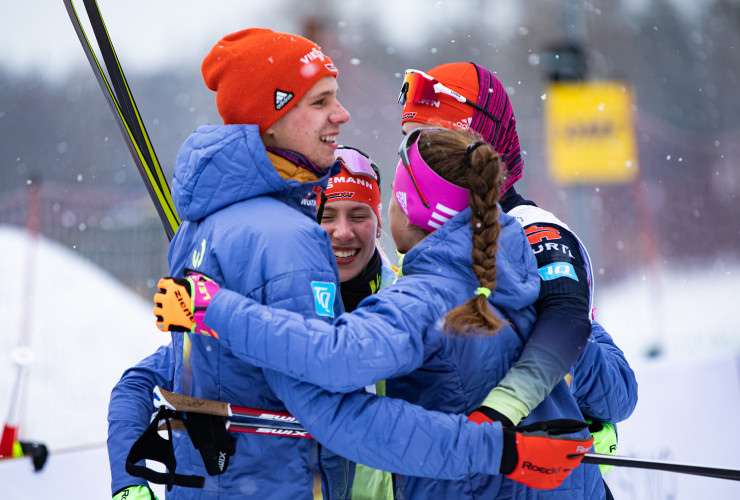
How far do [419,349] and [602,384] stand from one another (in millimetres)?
771

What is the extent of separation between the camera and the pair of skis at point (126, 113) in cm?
249

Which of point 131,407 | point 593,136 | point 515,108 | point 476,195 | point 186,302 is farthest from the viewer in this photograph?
point 515,108

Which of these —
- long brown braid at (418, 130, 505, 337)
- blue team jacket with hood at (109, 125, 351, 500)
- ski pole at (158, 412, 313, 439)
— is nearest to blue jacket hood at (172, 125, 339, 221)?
blue team jacket with hood at (109, 125, 351, 500)

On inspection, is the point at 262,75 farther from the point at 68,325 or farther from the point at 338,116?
the point at 68,325

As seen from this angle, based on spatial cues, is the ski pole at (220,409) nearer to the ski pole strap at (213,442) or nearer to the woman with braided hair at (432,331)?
the ski pole strap at (213,442)

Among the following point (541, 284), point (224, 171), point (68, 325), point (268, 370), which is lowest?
point (68, 325)

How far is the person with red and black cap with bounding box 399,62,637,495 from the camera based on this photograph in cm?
176

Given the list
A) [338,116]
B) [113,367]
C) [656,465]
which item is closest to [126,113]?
[338,116]

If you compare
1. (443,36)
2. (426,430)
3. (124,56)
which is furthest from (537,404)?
(443,36)

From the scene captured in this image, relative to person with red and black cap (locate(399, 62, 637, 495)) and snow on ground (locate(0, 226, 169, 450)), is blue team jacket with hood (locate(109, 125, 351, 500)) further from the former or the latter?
snow on ground (locate(0, 226, 169, 450))

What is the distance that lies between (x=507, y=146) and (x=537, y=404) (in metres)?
0.96

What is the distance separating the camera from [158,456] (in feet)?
6.07

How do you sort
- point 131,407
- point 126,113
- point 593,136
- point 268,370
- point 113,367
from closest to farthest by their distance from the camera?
point 268,370
point 131,407
point 126,113
point 113,367
point 593,136

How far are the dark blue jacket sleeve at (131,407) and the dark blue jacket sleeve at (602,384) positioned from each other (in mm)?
1267
